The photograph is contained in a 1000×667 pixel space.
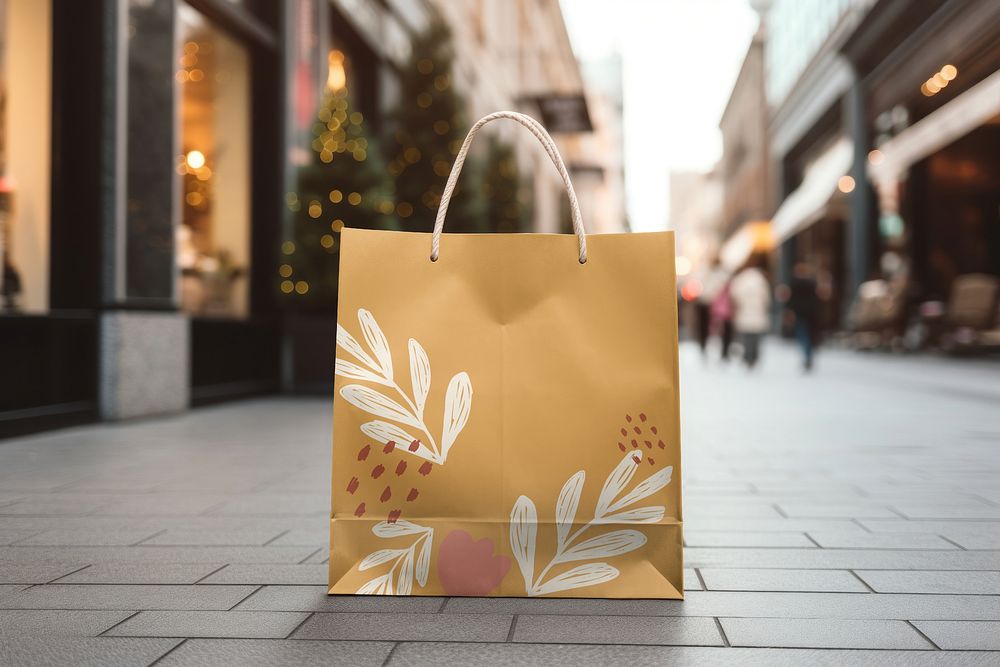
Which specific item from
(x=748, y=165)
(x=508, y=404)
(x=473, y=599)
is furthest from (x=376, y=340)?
(x=748, y=165)

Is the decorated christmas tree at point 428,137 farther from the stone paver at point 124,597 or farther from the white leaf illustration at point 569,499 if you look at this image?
the white leaf illustration at point 569,499

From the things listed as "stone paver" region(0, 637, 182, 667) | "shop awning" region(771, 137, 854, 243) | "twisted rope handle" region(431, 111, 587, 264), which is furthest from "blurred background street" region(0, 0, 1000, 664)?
"shop awning" region(771, 137, 854, 243)

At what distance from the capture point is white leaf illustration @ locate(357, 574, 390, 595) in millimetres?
2477

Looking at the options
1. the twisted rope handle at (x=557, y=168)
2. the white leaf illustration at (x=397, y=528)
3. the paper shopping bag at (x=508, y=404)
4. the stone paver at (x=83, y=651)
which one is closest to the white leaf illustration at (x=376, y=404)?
the paper shopping bag at (x=508, y=404)

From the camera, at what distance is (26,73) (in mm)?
6660

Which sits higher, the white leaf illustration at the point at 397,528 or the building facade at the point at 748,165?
the building facade at the point at 748,165

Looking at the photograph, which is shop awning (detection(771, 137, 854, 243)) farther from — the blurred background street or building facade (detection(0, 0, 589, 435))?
building facade (detection(0, 0, 589, 435))

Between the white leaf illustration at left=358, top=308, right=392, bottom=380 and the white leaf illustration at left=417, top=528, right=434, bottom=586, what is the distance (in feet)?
1.44

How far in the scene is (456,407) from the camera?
2453 mm

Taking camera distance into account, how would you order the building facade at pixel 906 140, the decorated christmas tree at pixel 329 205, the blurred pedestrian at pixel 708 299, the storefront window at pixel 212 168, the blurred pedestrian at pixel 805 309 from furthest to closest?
the blurred pedestrian at pixel 708 299 < the building facade at pixel 906 140 < the blurred pedestrian at pixel 805 309 < the decorated christmas tree at pixel 329 205 < the storefront window at pixel 212 168

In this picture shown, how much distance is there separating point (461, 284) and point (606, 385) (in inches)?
18.2

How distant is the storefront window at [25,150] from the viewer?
657cm

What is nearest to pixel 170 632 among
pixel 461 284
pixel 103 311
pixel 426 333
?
pixel 426 333

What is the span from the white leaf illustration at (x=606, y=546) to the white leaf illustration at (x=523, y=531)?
8 centimetres
